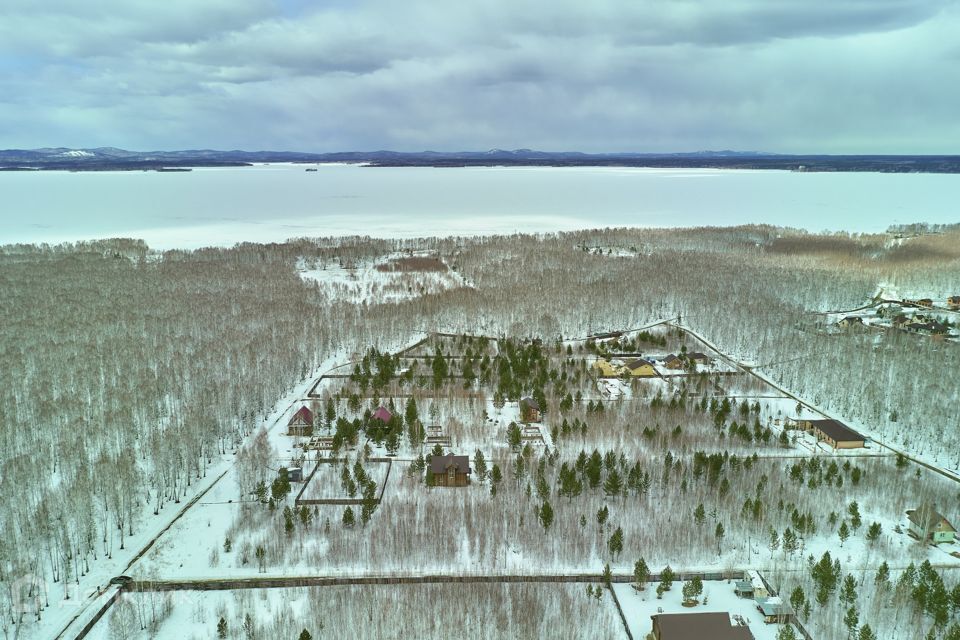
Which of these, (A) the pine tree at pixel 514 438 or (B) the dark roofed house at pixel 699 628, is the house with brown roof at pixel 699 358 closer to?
(A) the pine tree at pixel 514 438

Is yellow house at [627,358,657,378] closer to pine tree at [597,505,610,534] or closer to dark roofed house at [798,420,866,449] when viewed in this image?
dark roofed house at [798,420,866,449]

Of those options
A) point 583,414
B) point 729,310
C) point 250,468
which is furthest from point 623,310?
point 250,468

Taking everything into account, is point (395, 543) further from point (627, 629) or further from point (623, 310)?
point (623, 310)

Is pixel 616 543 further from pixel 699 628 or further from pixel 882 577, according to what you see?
pixel 882 577

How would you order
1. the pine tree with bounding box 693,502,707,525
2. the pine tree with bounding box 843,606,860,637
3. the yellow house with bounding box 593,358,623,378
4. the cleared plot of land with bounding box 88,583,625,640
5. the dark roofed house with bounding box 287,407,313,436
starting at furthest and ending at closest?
the yellow house with bounding box 593,358,623,378
the dark roofed house with bounding box 287,407,313,436
the pine tree with bounding box 693,502,707,525
the cleared plot of land with bounding box 88,583,625,640
the pine tree with bounding box 843,606,860,637

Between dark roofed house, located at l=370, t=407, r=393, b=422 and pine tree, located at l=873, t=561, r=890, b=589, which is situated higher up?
dark roofed house, located at l=370, t=407, r=393, b=422

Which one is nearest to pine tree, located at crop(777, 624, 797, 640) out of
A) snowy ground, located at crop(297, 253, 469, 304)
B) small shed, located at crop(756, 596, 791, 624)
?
small shed, located at crop(756, 596, 791, 624)

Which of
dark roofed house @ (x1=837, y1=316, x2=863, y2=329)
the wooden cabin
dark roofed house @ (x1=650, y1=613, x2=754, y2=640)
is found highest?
dark roofed house @ (x1=837, y1=316, x2=863, y2=329)
